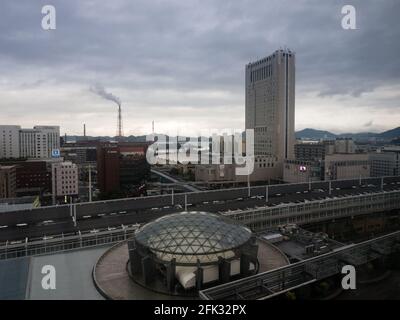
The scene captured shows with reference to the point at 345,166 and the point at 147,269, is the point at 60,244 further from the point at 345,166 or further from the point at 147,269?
the point at 345,166

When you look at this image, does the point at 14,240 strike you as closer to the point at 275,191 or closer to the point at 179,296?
the point at 179,296

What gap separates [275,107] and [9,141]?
66485 millimetres

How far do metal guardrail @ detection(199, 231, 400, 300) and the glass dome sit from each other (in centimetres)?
179

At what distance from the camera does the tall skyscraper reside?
56.3 meters

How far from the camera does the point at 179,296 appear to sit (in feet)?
35.9

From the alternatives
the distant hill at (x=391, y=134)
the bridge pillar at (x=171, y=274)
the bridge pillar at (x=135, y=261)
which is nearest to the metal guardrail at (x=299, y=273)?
the bridge pillar at (x=171, y=274)

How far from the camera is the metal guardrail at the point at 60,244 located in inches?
647

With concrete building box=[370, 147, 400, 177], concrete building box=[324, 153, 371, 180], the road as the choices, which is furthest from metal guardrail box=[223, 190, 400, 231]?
concrete building box=[370, 147, 400, 177]

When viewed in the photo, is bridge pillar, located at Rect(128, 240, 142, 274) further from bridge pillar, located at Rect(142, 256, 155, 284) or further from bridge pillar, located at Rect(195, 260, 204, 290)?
bridge pillar, located at Rect(195, 260, 204, 290)

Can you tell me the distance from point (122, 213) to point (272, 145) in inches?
1621

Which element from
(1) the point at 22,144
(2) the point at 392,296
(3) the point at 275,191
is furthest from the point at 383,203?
(1) the point at 22,144

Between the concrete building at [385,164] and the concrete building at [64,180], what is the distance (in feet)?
197

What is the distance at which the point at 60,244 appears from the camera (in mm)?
17391

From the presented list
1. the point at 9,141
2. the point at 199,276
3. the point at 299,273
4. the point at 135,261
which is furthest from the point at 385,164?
the point at 9,141
